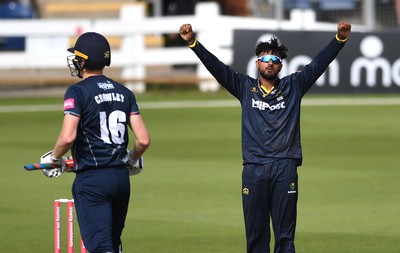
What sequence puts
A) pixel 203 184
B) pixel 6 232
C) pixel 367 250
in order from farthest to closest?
pixel 203 184 → pixel 6 232 → pixel 367 250

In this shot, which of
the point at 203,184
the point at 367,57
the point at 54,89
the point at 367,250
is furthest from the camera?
the point at 54,89

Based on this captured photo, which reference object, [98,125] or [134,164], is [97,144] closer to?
[98,125]

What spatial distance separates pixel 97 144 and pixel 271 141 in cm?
159

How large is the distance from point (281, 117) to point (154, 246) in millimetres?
2875

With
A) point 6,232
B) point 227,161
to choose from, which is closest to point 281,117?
point 6,232

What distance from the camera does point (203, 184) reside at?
14.8 meters

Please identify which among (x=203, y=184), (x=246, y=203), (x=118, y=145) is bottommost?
(x=203, y=184)

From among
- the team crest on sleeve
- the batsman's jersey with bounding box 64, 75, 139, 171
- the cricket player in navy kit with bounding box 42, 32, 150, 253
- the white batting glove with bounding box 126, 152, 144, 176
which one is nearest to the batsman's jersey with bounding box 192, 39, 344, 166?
the white batting glove with bounding box 126, 152, 144, 176

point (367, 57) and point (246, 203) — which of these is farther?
point (367, 57)

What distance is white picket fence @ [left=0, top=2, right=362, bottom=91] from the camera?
26.8m

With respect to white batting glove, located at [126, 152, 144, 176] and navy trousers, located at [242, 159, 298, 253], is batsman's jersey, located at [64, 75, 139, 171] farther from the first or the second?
navy trousers, located at [242, 159, 298, 253]

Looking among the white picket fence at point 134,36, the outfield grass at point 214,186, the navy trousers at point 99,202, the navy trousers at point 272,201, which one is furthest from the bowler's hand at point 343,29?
the white picket fence at point 134,36

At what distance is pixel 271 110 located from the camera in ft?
28.5

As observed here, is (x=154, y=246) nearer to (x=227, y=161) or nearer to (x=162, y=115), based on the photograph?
(x=227, y=161)
